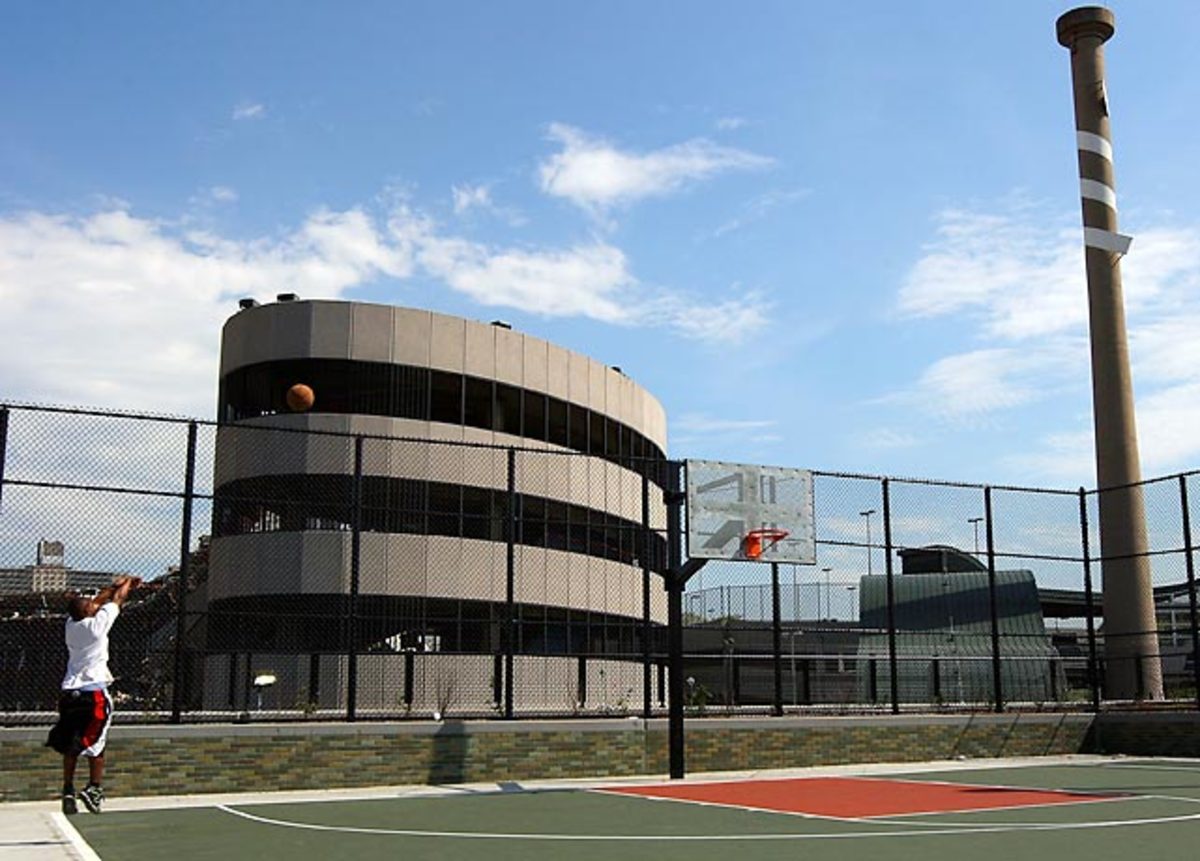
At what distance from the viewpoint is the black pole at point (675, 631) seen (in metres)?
18.6

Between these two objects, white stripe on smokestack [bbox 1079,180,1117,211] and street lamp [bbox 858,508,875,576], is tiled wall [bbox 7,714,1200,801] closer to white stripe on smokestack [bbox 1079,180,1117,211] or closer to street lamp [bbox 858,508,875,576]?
street lamp [bbox 858,508,875,576]

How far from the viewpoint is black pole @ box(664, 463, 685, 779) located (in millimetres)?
18578

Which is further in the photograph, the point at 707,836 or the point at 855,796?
the point at 855,796

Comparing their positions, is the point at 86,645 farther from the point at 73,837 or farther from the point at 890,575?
the point at 890,575

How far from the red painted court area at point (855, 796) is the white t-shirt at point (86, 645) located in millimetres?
7102

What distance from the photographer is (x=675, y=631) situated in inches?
735

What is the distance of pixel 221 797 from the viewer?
16.1 meters

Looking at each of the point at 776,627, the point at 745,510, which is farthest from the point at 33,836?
the point at 776,627

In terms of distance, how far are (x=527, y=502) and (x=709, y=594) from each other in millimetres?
17202

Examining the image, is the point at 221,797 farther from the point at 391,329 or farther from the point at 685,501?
the point at 391,329

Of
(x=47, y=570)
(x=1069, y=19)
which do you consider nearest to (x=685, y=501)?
(x=47, y=570)

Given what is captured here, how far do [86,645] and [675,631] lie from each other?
29.1 ft

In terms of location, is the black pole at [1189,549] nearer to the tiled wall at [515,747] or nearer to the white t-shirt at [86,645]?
the tiled wall at [515,747]

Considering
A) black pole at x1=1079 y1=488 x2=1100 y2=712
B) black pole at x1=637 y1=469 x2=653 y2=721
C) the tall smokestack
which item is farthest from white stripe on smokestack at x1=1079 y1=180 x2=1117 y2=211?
black pole at x1=637 y1=469 x2=653 y2=721
